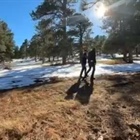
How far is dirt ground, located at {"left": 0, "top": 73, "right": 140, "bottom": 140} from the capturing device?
26.5 feet

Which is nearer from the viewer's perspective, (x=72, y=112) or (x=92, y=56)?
(x=72, y=112)

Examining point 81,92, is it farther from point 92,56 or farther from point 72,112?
point 92,56

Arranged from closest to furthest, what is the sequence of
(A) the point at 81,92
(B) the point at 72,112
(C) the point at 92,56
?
(B) the point at 72,112 → (A) the point at 81,92 → (C) the point at 92,56

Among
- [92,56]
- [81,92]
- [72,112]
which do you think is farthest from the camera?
[92,56]

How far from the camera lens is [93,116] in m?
9.42

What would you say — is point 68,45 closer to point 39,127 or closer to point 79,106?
point 79,106

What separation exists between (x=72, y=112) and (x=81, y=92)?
284 cm

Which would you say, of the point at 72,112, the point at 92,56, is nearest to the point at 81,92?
the point at 72,112

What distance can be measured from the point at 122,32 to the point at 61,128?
76.3 feet

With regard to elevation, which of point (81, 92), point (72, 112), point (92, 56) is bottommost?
point (72, 112)

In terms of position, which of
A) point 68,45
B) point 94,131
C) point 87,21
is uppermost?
point 87,21

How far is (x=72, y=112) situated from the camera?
9602mm

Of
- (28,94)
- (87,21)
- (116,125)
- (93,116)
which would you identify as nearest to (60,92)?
(28,94)

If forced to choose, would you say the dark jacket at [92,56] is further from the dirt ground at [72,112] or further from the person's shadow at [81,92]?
the dirt ground at [72,112]
